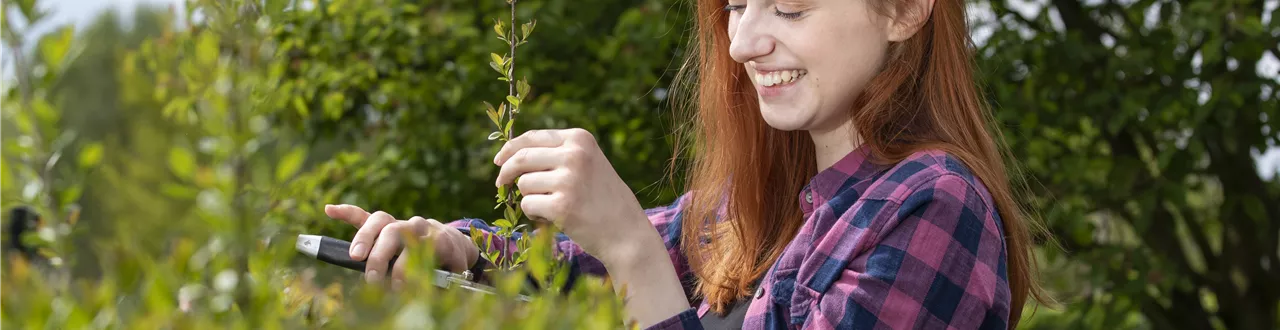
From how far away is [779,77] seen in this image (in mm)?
1707

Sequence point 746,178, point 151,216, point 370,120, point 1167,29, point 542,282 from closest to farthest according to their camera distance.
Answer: point 151,216 → point 542,282 → point 746,178 → point 1167,29 → point 370,120

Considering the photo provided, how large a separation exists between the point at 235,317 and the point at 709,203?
1264mm

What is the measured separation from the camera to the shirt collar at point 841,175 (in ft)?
5.66

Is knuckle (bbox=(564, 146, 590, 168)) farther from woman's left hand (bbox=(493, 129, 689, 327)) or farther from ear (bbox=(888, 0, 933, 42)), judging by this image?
ear (bbox=(888, 0, 933, 42))

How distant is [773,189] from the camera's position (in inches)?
77.3

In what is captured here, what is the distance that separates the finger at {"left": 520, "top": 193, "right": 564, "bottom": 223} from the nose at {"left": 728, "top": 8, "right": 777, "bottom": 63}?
17.1 inches

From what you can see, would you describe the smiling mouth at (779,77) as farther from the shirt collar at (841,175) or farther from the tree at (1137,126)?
the tree at (1137,126)

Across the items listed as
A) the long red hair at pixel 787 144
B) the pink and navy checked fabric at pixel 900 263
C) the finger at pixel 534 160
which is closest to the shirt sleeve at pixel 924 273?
the pink and navy checked fabric at pixel 900 263

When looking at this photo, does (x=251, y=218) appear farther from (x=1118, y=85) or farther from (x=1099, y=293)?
(x=1099, y=293)

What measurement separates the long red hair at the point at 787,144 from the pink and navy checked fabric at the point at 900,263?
116 mm

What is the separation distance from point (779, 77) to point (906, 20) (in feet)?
0.67

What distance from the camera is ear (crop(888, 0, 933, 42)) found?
1.73 metres

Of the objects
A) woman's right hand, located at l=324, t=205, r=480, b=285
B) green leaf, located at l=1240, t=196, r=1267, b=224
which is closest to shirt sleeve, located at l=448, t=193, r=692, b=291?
woman's right hand, located at l=324, t=205, r=480, b=285

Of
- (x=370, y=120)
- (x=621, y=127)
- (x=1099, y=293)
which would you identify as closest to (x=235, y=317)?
(x=621, y=127)
